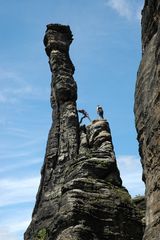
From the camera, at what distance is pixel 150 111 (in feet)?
32.6

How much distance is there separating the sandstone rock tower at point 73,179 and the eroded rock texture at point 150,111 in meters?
11.0

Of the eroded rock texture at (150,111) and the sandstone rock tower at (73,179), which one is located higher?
the sandstone rock tower at (73,179)

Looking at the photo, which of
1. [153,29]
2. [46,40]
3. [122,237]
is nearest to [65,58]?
[46,40]

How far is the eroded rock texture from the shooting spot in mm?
9094

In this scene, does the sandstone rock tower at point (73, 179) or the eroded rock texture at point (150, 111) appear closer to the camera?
the eroded rock texture at point (150, 111)

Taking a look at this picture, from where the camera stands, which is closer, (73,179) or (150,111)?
(150,111)

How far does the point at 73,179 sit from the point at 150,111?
15.5m

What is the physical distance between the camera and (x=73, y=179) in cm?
2494

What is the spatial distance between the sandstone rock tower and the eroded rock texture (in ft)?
36.0

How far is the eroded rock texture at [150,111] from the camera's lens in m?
9.09

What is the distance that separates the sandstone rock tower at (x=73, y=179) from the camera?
2183 cm

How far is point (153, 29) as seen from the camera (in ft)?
36.5

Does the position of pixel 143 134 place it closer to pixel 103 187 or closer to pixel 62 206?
pixel 62 206

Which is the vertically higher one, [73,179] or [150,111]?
[73,179]
